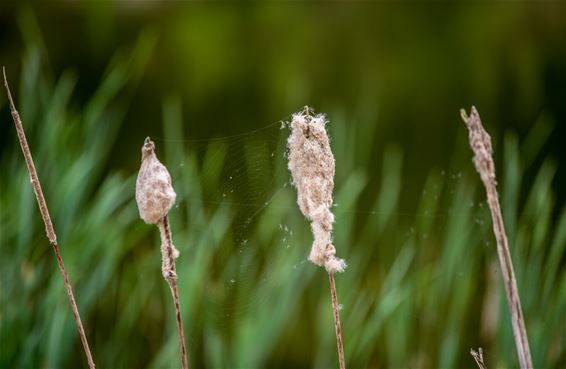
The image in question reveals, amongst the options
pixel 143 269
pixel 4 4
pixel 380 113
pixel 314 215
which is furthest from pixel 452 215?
pixel 4 4

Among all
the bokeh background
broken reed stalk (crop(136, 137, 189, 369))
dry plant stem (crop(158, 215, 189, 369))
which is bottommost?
dry plant stem (crop(158, 215, 189, 369))

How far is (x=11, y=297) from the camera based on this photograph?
1424mm

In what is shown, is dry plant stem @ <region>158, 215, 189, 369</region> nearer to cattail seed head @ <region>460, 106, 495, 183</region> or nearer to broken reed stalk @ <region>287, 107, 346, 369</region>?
broken reed stalk @ <region>287, 107, 346, 369</region>

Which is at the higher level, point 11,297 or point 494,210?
point 11,297

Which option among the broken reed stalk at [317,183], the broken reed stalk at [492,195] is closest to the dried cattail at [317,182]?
the broken reed stalk at [317,183]

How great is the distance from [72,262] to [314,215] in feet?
3.40

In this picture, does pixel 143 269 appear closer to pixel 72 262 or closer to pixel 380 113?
pixel 72 262

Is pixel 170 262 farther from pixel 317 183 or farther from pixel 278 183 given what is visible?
pixel 278 183

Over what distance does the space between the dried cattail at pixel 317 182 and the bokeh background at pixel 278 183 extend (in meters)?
0.12

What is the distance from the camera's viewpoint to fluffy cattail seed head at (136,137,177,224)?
0.47 m

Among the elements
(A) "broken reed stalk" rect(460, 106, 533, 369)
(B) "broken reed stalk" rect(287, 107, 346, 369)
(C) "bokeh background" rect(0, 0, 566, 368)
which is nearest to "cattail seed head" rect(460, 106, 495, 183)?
Answer: (A) "broken reed stalk" rect(460, 106, 533, 369)

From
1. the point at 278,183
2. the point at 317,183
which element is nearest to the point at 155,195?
the point at 317,183

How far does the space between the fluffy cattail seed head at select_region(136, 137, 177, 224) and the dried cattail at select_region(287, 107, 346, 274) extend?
0.10 metres

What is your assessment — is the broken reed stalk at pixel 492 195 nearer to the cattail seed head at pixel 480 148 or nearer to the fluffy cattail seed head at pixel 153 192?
the cattail seed head at pixel 480 148
